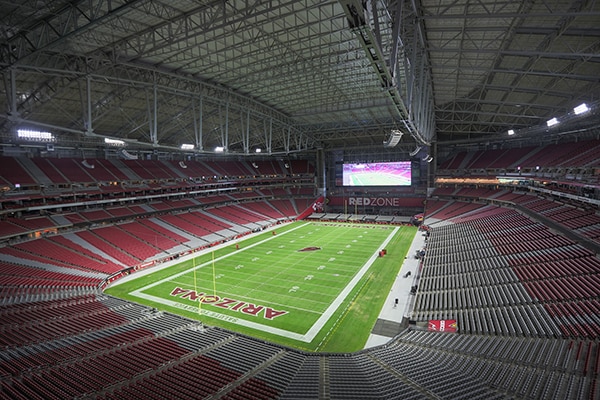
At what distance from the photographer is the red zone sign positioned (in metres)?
20.6

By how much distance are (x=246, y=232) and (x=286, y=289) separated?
21.5 meters

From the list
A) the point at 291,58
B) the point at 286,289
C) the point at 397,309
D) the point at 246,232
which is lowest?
the point at 397,309

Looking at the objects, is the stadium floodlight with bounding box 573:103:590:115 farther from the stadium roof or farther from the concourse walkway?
the concourse walkway

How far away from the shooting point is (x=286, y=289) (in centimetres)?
2450

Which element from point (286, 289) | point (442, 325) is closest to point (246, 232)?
point (286, 289)

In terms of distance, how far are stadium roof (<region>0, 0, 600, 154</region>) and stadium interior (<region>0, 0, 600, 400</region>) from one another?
18 cm

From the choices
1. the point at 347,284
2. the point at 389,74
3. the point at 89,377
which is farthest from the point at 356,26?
the point at 347,284

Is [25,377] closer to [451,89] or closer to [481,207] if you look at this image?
[451,89]

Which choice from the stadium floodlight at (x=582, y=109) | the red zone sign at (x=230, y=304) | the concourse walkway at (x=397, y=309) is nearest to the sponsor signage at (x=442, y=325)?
the concourse walkway at (x=397, y=309)

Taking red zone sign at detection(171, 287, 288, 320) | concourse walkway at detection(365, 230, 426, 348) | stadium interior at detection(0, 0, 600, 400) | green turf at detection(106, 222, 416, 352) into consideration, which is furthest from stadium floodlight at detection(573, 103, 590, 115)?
red zone sign at detection(171, 287, 288, 320)

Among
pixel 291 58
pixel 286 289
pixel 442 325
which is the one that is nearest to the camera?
pixel 442 325

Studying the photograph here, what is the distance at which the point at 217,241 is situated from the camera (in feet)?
130

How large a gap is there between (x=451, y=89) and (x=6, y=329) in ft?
120

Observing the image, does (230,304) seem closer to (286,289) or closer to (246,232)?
(286,289)
